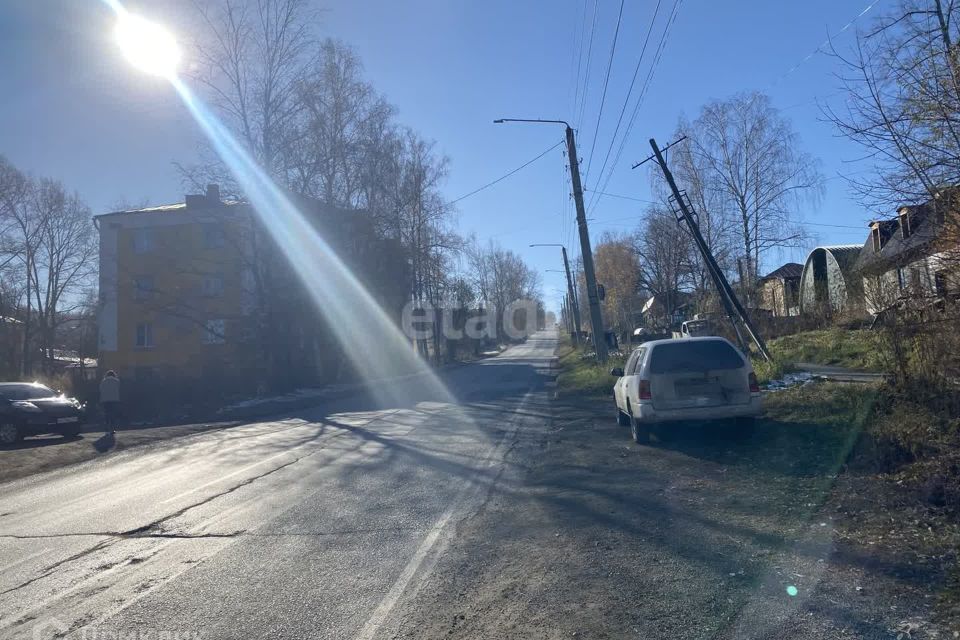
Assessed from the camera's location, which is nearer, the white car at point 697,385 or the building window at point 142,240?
the white car at point 697,385

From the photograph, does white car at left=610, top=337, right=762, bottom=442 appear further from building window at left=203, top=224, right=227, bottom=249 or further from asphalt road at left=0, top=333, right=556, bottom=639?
building window at left=203, top=224, right=227, bottom=249

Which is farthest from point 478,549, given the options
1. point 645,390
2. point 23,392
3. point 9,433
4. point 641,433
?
point 23,392

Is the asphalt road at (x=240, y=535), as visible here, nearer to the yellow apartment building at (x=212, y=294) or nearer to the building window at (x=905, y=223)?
the building window at (x=905, y=223)

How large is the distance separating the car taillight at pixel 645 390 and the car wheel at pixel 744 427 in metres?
1.27

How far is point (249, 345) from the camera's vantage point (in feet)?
116

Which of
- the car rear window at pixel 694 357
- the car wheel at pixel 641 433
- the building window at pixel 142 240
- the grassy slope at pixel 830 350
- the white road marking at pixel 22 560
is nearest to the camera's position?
the white road marking at pixel 22 560

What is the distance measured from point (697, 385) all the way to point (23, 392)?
Result: 1664cm

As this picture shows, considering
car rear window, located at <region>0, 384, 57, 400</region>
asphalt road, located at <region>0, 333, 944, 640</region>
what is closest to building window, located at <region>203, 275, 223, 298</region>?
car rear window, located at <region>0, 384, 57, 400</region>

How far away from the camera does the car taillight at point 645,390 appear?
10691 mm

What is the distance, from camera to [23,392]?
1862 cm

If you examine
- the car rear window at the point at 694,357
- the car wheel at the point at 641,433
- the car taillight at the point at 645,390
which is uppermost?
the car rear window at the point at 694,357

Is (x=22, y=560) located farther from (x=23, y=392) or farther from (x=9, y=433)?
(x=23, y=392)

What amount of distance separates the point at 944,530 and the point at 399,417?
14.7m

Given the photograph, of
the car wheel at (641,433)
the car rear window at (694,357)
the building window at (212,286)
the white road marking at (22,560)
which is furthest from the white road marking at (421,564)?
the building window at (212,286)
